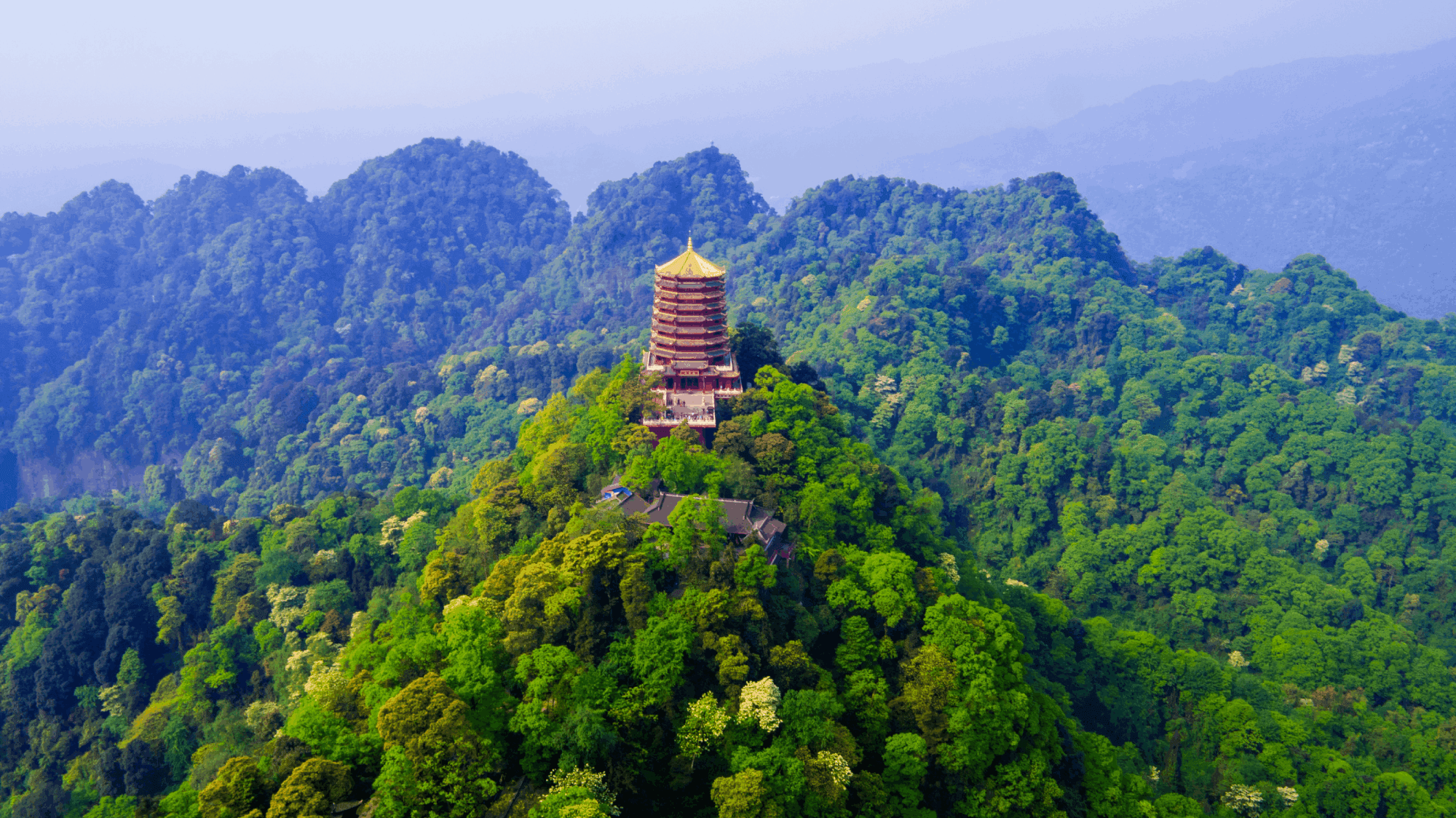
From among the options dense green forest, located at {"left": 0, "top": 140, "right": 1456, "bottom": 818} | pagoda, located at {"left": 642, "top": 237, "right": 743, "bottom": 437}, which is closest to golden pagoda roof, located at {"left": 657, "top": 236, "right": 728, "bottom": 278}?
pagoda, located at {"left": 642, "top": 237, "right": 743, "bottom": 437}

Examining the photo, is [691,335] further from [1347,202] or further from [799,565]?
[1347,202]

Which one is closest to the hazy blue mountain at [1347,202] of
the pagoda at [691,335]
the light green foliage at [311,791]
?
the pagoda at [691,335]

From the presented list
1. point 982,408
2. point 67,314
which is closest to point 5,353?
point 67,314

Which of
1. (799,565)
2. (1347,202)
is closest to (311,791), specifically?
(799,565)

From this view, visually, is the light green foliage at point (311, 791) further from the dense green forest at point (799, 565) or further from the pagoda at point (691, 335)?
the pagoda at point (691, 335)

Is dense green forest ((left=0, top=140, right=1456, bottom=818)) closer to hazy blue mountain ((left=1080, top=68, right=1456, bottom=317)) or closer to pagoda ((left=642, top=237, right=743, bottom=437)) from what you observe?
pagoda ((left=642, top=237, right=743, bottom=437))
